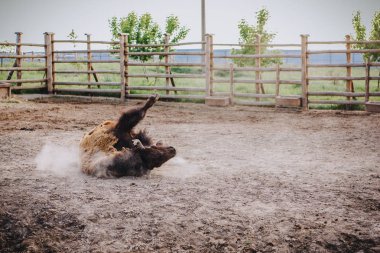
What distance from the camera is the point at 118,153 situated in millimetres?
4297

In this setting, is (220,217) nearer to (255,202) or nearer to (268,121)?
(255,202)

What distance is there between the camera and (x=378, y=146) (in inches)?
242

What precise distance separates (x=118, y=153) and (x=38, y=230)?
1428 millimetres

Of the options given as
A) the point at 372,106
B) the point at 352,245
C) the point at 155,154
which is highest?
the point at 372,106

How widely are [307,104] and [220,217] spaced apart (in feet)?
28.8

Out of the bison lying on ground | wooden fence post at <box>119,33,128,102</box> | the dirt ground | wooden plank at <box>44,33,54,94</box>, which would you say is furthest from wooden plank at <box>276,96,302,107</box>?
wooden plank at <box>44,33,54,94</box>

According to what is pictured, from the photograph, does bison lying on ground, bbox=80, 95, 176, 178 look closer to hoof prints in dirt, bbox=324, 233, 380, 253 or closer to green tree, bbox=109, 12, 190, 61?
hoof prints in dirt, bbox=324, 233, 380, 253

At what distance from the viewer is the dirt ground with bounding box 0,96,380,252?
2822mm

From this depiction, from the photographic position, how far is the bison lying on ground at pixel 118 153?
4309 millimetres

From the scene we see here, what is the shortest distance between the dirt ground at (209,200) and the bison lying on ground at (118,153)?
0.48 ft

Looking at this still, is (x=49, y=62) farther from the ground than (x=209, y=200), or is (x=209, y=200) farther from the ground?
(x=49, y=62)

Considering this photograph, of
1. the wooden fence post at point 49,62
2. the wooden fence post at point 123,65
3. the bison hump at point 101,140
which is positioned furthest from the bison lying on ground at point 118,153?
the wooden fence post at point 49,62

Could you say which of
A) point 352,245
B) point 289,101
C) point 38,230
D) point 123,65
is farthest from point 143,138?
point 123,65

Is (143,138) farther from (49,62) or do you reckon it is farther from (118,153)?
(49,62)
